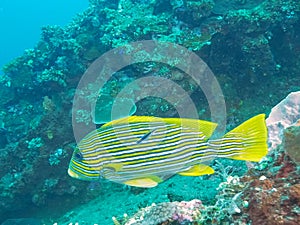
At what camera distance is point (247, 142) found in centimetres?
217

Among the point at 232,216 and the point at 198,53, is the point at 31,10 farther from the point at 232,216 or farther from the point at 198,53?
the point at 232,216

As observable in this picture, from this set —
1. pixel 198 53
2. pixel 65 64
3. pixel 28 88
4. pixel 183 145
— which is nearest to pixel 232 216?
pixel 183 145

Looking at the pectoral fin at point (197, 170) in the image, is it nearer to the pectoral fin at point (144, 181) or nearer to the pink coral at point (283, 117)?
the pectoral fin at point (144, 181)

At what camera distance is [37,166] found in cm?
619

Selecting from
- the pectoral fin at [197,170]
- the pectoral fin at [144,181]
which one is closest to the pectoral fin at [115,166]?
the pectoral fin at [144,181]

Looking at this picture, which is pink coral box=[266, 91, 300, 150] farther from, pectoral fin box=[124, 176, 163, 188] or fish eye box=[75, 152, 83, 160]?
fish eye box=[75, 152, 83, 160]

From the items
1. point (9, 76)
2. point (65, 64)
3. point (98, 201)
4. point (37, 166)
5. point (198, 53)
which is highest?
point (9, 76)

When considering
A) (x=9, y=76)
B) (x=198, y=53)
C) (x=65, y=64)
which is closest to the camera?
(x=198, y=53)

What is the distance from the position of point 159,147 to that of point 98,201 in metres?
3.95

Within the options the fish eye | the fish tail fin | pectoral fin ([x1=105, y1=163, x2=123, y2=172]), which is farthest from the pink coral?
the fish eye

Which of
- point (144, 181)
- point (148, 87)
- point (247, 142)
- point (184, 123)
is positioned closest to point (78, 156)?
point (144, 181)

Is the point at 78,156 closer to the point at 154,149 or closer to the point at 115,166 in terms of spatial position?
the point at 115,166

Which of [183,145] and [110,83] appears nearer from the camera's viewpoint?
[183,145]

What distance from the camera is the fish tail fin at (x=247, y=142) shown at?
213 centimetres
